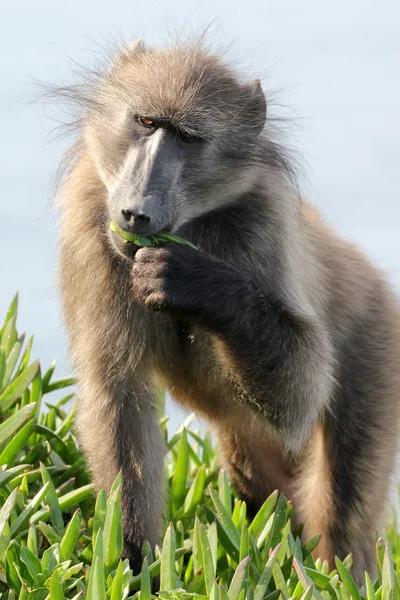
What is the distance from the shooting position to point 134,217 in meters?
3.33

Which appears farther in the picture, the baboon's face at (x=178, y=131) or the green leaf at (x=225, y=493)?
the green leaf at (x=225, y=493)

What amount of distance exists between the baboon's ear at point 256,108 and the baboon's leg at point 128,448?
113cm

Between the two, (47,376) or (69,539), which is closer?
(69,539)

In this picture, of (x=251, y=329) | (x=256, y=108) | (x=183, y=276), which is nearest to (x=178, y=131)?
(x=256, y=108)

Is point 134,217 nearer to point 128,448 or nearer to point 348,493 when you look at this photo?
point 128,448

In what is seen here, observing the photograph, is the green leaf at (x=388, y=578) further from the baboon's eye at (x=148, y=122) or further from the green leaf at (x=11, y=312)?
the green leaf at (x=11, y=312)

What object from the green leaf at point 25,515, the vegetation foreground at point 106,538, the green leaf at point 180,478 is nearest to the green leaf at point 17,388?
the vegetation foreground at point 106,538

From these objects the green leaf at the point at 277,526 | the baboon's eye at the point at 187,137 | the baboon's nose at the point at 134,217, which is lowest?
the green leaf at the point at 277,526

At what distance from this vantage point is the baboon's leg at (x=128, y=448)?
154 inches

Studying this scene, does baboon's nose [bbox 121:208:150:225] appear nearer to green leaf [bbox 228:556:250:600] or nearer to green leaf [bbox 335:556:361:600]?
green leaf [bbox 228:556:250:600]

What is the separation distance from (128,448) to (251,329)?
2.30ft

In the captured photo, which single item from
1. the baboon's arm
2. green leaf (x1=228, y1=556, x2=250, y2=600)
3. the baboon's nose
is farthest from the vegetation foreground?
the baboon's nose

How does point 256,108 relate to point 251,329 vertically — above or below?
above

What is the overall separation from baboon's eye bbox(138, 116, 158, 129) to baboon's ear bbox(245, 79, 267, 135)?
0.45 meters
